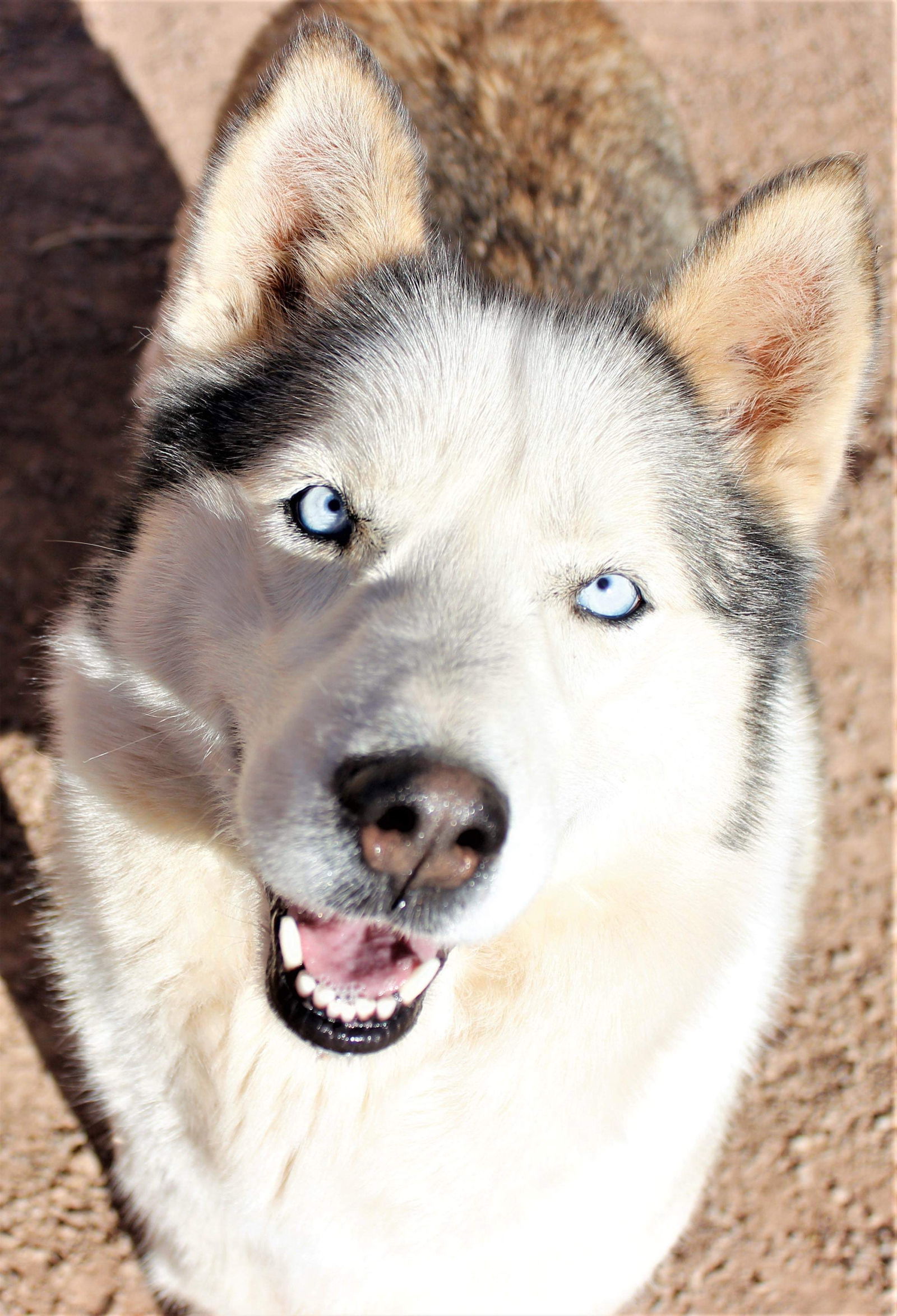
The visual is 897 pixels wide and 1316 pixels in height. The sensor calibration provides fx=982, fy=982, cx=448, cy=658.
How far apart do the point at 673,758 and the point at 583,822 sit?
24 centimetres

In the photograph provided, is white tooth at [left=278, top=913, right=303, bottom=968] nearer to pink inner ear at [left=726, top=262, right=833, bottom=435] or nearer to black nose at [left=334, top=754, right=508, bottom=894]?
black nose at [left=334, top=754, right=508, bottom=894]

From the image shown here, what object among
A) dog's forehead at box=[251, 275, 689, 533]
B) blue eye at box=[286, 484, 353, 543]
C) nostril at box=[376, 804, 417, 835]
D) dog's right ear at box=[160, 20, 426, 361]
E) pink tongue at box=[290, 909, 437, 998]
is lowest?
pink tongue at box=[290, 909, 437, 998]

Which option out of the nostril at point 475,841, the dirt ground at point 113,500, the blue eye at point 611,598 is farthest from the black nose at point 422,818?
the dirt ground at point 113,500

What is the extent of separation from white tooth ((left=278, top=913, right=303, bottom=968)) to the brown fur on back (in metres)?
2.12

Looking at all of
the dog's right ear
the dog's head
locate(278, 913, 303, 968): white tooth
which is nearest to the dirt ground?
the dog's head

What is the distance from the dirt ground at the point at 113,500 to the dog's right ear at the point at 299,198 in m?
0.83

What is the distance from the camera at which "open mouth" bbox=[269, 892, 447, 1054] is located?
71.2 inches

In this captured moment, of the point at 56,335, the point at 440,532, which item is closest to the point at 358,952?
the point at 440,532

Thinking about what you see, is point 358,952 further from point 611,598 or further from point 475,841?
point 611,598

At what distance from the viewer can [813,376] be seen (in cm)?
200

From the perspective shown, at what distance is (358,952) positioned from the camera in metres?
1.86

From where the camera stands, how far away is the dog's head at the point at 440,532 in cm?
159

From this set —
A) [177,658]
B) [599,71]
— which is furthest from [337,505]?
[599,71]

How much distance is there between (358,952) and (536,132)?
3071mm
